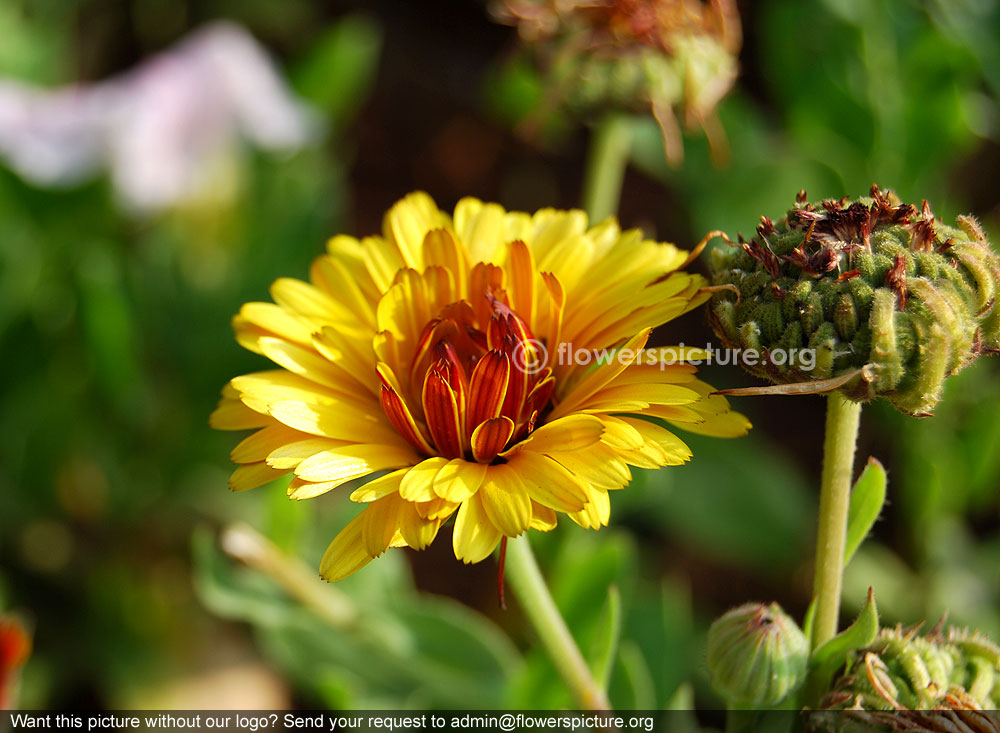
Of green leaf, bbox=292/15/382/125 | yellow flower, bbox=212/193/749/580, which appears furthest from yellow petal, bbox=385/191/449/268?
green leaf, bbox=292/15/382/125

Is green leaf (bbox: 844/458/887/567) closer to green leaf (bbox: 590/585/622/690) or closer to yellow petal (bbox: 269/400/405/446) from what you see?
green leaf (bbox: 590/585/622/690)

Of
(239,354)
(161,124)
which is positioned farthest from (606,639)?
(161,124)

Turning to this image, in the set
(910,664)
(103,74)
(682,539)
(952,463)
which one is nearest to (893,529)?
(952,463)

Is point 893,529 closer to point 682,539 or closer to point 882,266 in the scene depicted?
point 682,539

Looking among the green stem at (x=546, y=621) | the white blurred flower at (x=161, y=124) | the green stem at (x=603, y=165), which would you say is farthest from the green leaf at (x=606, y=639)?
the white blurred flower at (x=161, y=124)

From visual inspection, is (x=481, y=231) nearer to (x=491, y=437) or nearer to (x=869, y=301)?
(x=491, y=437)

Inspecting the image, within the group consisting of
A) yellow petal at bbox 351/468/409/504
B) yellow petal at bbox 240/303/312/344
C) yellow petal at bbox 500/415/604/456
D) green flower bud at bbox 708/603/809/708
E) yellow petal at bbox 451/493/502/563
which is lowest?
green flower bud at bbox 708/603/809/708
